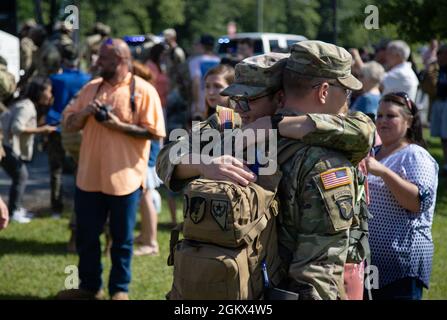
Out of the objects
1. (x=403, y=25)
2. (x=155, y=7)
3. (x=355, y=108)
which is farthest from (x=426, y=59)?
(x=155, y=7)

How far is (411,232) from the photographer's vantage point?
4309 mm

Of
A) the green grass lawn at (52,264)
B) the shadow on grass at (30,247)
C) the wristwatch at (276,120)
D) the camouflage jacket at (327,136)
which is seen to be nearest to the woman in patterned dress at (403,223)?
the camouflage jacket at (327,136)

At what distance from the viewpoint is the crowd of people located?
2.88 meters

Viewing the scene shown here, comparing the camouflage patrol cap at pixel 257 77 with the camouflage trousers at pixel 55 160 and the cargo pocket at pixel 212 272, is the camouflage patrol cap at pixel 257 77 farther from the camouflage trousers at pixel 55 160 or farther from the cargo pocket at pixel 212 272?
the camouflage trousers at pixel 55 160

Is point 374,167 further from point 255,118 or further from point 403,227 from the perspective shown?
point 255,118

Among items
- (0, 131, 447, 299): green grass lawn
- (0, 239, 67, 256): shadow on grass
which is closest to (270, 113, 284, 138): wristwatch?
(0, 131, 447, 299): green grass lawn

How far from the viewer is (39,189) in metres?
10.9

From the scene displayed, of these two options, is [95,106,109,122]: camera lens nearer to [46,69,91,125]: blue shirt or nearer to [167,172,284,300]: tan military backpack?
[46,69,91,125]: blue shirt

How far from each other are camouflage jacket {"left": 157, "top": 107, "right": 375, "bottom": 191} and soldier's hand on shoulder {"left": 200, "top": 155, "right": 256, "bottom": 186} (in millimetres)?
256

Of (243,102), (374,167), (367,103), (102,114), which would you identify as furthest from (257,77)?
(367,103)

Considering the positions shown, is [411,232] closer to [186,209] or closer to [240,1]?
[186,209]

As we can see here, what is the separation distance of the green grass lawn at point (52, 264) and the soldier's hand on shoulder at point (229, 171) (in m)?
3.73

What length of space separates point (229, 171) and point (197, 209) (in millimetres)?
180

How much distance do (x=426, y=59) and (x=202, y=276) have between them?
18.2m
